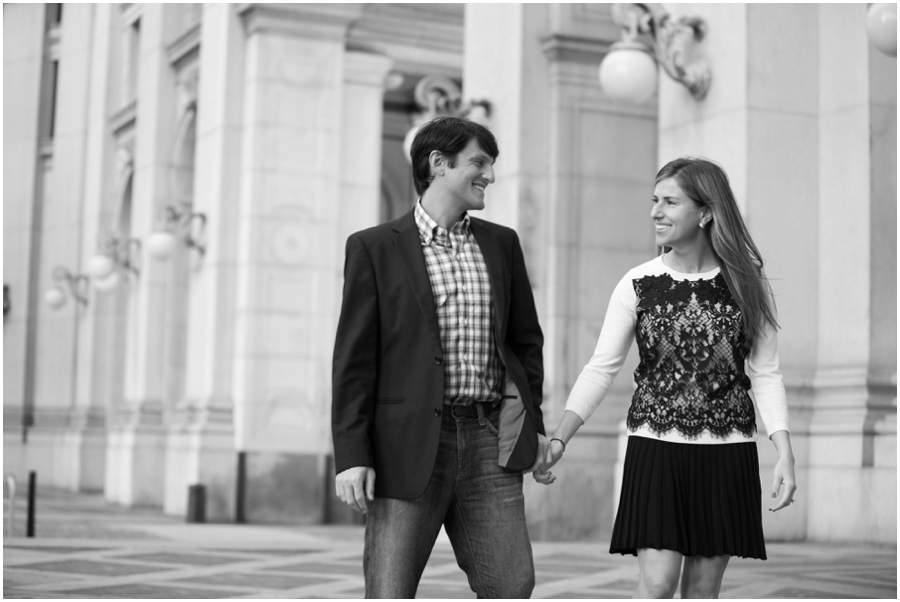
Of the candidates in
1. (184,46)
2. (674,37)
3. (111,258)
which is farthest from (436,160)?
(111,258)

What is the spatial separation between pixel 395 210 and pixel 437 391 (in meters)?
22.7

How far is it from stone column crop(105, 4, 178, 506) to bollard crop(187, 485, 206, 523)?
434cm

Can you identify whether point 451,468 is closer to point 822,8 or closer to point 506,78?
point 822,8

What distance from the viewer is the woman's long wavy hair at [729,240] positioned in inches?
168

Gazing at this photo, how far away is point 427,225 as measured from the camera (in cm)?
439

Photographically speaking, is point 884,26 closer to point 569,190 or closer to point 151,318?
point 569,190

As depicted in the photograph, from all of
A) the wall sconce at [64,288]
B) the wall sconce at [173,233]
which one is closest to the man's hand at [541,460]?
the wall sconce at [173,233]

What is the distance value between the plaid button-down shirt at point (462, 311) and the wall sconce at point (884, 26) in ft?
14.3

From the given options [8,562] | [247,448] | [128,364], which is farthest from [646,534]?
[128,364]

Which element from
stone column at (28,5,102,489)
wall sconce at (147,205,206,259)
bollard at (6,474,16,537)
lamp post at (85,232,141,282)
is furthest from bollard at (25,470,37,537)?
stone column at (28,5,102,489)

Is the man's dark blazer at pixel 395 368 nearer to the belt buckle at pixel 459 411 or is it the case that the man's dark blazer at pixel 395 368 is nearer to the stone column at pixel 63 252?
the belt buckle at pixel 459 411

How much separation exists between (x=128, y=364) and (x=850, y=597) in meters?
16.6

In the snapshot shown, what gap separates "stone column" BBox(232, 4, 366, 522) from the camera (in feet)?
56.1
